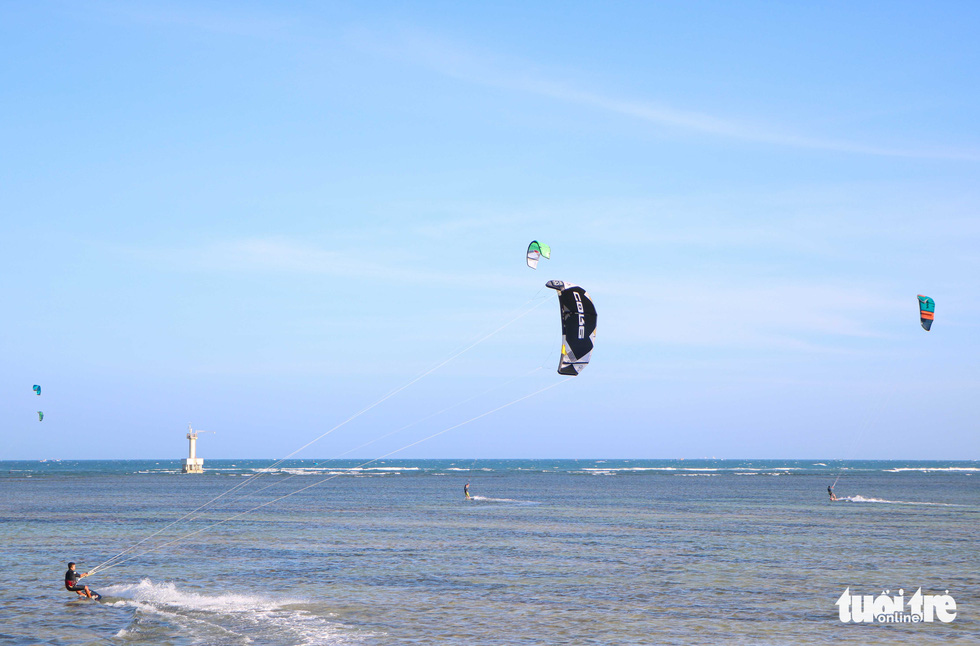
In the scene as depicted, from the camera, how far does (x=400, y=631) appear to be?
17906 millimetres

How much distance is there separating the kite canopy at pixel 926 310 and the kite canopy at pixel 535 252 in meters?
18.8

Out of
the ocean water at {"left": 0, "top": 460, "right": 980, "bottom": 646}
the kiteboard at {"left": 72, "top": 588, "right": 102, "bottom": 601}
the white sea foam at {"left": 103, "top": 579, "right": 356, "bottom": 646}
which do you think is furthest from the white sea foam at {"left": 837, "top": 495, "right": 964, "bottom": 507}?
the kiteboard at {"left": 72, "top": 588, "right": 102, "bottom": 601}

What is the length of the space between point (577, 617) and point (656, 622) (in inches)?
68.7

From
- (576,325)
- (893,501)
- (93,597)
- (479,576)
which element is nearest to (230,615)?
(93,597)

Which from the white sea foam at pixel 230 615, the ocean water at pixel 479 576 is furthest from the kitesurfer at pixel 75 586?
the white sea foam at pixel 230 615

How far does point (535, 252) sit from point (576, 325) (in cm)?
258

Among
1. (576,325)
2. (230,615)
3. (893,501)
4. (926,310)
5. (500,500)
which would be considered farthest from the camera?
(500,500)

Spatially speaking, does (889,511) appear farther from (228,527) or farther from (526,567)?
(228,527)

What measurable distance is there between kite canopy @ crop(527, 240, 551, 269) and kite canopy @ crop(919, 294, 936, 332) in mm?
18780

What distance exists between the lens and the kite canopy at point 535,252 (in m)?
21.2

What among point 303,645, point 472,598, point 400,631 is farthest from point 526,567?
point 303,645

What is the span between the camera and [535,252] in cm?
2238

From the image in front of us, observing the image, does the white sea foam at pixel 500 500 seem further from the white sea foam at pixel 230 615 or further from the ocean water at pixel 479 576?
the white sea foam at pixel 230 615

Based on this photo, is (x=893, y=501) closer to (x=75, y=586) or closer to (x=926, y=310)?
(x=926, y=310)
